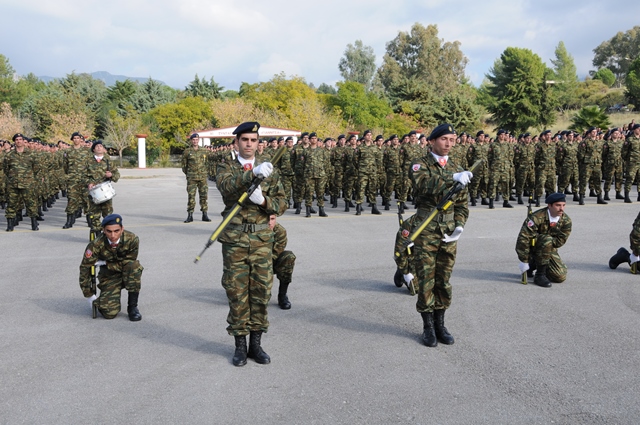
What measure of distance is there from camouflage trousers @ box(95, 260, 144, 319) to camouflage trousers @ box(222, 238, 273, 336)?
1790 millimetres

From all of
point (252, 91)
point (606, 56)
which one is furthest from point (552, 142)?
point (606, 56)

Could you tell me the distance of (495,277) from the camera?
291 inches

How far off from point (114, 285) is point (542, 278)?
546cm

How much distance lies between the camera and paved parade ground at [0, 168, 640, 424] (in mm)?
3770

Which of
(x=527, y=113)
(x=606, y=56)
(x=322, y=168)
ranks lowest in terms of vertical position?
(x=322, y=168)

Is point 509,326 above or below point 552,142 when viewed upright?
below

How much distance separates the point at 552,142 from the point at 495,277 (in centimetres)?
952

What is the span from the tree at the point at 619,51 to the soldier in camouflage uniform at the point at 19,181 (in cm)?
10481

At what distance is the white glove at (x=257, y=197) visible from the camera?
4.23 m

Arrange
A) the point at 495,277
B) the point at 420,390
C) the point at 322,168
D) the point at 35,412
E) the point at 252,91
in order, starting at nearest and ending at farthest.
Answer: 1. the point at 35,412
2. the point at 420,390
3. the point at 495,277
4. the point at 322,168
5. the point at 252,91

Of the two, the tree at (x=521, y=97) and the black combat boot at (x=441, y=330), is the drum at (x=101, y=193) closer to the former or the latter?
the black combat boot at (x=441, y=330)

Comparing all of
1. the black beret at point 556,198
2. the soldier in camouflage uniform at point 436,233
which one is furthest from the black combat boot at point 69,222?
the black beret at point 556,198

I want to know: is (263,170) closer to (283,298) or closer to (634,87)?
(283,298)

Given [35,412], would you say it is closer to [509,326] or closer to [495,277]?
[509,326]
